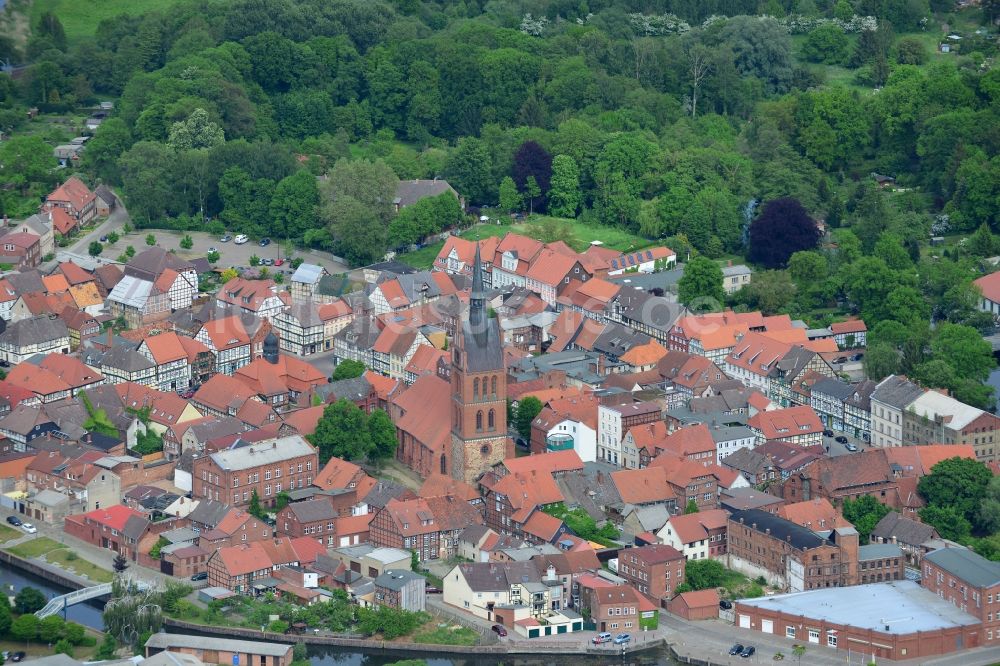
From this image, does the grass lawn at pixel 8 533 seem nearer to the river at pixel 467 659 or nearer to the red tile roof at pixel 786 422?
the river at pixel 467 659

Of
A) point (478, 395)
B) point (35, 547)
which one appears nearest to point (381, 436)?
point (478, 395)

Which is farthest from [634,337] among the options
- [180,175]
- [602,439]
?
[180,175]

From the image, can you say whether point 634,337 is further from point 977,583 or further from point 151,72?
point 151,72

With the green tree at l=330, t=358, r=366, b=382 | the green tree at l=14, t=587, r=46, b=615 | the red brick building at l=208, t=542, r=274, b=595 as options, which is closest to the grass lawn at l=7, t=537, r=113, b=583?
the green tree at l=14, t=587, r=46, b=615

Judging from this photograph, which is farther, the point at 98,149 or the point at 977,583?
the point at 98,149

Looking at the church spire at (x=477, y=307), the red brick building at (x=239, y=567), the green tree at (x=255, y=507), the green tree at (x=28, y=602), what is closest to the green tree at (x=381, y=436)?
the green tree at (x=255, y=507)

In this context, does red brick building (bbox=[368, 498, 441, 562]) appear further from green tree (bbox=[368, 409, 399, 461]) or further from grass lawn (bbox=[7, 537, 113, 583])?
grass lawn (bbox=[7, 537, 113, 583])
